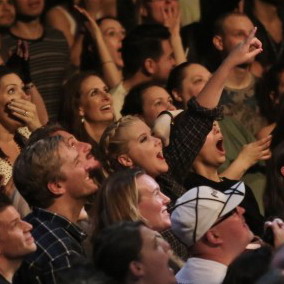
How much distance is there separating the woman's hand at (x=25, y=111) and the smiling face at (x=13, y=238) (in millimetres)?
1840

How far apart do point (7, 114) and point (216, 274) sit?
7.28 feet

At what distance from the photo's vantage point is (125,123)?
7.36 metres

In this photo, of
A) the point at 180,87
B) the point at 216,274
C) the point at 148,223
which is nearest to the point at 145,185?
the point at 148,223

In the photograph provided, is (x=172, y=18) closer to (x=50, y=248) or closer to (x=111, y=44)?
(x=111, y=44)

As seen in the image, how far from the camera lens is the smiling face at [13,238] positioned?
5.92m

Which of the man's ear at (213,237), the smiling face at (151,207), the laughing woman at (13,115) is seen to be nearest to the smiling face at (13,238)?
the smiling face at (151,207)

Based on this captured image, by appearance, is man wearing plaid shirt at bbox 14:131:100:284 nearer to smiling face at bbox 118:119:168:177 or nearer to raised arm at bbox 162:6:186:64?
smiling face at bbox 118:119:168:177

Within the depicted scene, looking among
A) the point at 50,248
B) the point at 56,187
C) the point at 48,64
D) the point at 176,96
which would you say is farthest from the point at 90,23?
the point at 50,248

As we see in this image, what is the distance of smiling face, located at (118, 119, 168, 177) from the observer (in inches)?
284

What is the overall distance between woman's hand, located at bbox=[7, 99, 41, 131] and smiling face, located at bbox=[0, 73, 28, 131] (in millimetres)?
26

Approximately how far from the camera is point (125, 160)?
7262mm

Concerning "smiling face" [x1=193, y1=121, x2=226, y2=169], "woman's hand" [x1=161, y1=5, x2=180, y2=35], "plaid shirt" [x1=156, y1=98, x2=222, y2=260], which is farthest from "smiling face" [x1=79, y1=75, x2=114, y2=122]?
"woman's hand" [x1=161, y1=5, x2=180, y2=35]

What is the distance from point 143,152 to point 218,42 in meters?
2.41

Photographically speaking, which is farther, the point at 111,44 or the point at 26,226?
the point at 111,44
